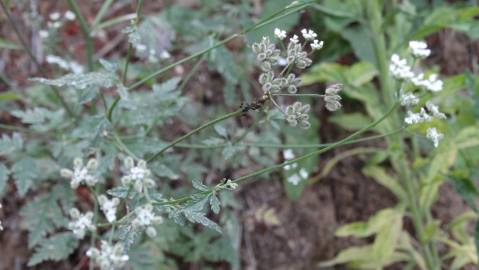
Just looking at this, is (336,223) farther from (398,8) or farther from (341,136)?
(398,8)

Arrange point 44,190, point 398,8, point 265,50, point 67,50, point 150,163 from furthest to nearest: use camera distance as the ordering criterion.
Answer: point 67,50 < point 44,190 < point 398,8 < point 150,163 < point 265,50

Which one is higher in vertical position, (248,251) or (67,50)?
(67,50)

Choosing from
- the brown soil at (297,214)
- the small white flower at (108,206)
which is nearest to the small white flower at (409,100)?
the small white flower at (108,206)

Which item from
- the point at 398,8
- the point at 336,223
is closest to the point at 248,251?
the point at 336,223

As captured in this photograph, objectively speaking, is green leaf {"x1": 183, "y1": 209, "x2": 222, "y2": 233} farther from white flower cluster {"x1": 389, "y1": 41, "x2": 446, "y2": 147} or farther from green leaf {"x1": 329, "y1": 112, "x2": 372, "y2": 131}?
green leaf {"x1": 329, "y1": 112, "x2": 372, "y2": 131}

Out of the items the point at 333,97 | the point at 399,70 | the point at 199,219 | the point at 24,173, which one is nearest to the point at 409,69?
the point at 399,70

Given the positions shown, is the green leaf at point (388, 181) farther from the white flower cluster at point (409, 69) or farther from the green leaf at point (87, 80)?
the green leaf at point (87, 80)

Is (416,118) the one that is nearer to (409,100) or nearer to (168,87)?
(409,100)
